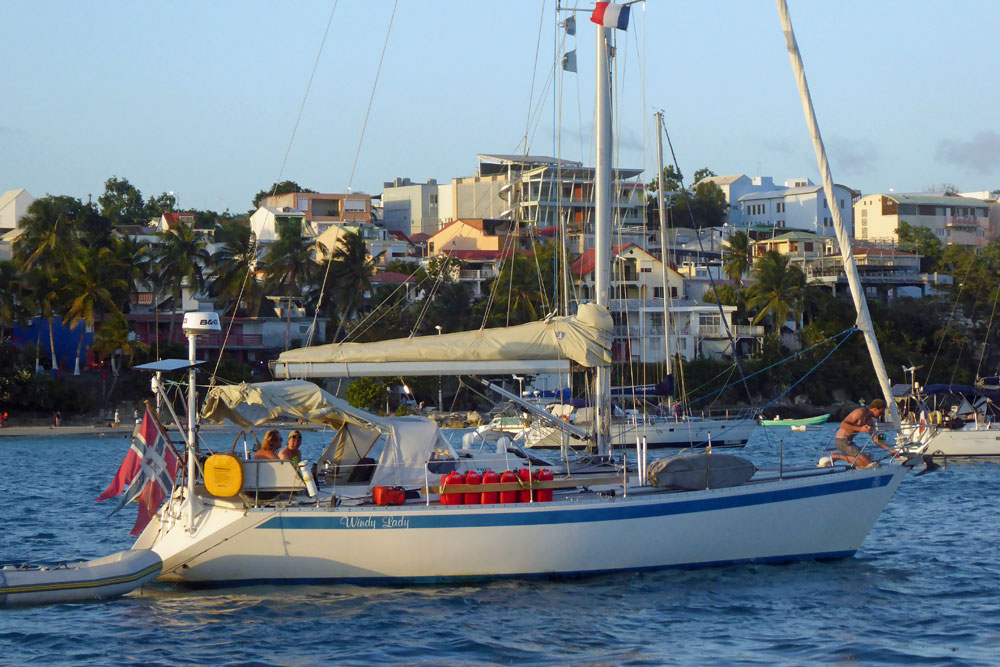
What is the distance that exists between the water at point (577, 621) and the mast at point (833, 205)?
114 inches

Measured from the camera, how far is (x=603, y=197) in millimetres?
18109

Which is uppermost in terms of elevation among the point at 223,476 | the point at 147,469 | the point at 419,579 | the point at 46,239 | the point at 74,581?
the point at 46,239

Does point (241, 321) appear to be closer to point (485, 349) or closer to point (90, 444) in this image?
point (90, 444)

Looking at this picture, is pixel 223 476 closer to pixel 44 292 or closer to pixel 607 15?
pixel 607 15

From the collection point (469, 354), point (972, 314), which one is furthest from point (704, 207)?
point (469, 354)

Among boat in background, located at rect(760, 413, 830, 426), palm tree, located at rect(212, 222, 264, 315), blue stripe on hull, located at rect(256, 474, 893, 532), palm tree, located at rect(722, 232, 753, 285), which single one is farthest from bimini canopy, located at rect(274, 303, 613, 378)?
palm tree, located at rect(722, 232, 753, 285)

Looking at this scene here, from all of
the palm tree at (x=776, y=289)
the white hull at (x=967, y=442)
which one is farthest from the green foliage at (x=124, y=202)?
the white hull at (x=967, y=442)

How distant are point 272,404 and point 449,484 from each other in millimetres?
2598

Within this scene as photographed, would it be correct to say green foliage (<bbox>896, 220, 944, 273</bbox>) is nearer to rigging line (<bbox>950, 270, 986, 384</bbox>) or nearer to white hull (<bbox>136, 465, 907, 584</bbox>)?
rigging line (<bbox>950, 270, 986, 384</bbox>)

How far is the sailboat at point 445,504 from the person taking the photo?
14906 mm

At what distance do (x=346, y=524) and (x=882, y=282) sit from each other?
3006 inches

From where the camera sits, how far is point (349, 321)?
68562mm

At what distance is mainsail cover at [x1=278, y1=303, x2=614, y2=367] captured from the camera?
53.9 feet

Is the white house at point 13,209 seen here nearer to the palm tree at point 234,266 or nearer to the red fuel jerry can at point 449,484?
the palm tree at point 234,266
